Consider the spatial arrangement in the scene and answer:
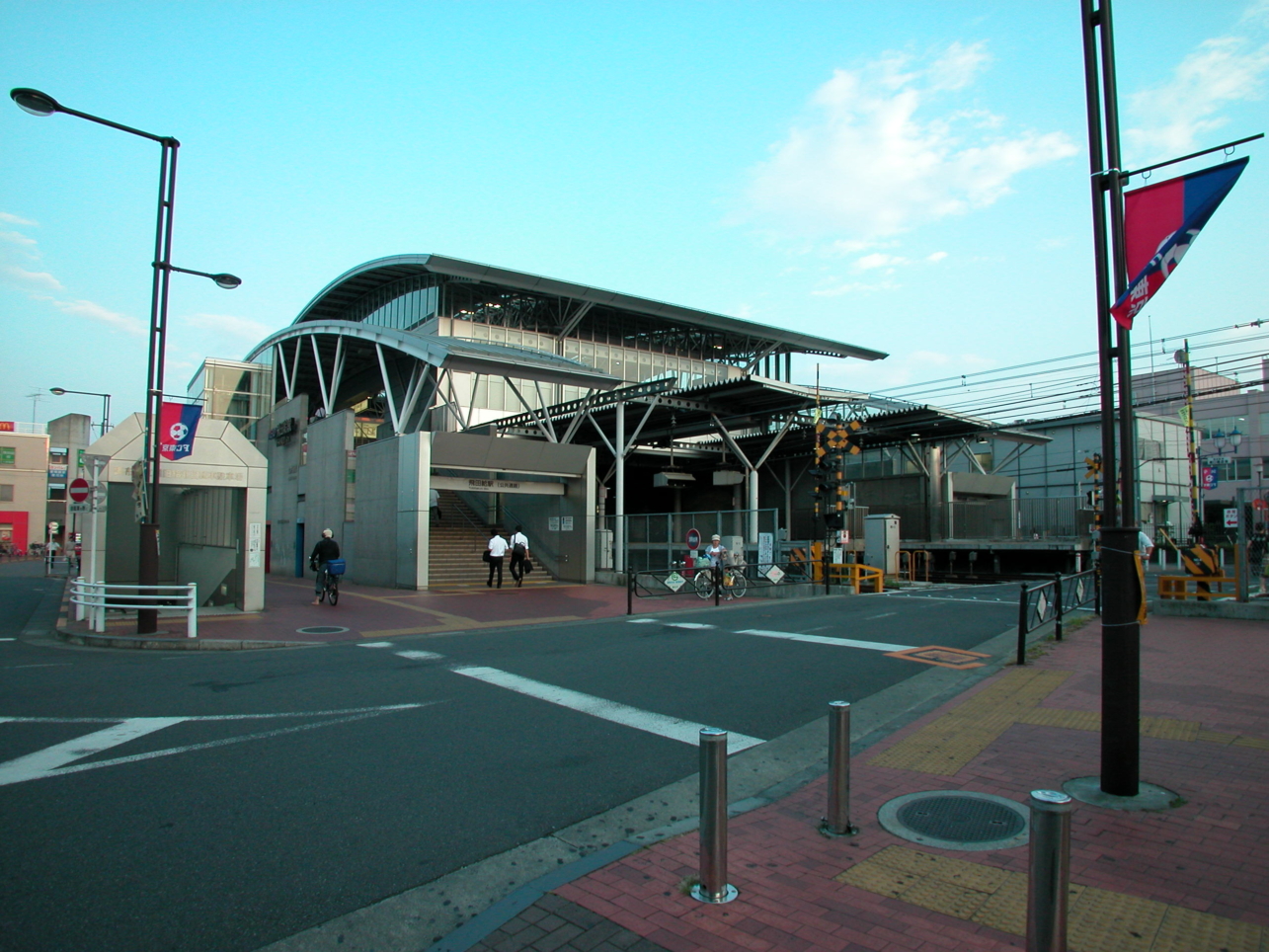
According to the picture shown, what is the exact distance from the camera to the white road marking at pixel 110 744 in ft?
19.0

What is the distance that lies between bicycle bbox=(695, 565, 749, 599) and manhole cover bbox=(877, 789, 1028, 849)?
49.7ft

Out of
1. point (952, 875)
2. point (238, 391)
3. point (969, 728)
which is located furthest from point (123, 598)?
point (238, 391)

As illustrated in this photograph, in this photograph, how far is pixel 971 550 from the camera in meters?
37.2

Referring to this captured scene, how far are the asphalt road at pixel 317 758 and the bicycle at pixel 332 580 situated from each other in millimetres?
6355

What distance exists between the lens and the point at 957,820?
A: 4758 millimetres

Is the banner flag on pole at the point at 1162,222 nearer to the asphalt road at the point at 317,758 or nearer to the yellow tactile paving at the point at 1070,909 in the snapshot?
the yellow tactile paving at the point at 1070,909

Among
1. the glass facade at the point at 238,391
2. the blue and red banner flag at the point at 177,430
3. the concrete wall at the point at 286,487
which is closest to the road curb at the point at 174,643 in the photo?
the blue and red banner flag at the point at 177,430

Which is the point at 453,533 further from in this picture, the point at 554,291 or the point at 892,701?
the point at 892,701

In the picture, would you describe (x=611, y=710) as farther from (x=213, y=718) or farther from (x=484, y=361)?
(x=484, y=361)

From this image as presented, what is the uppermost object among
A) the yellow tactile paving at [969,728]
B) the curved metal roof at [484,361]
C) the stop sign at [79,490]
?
the curved metal roof at [484,361]

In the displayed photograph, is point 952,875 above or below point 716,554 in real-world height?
below

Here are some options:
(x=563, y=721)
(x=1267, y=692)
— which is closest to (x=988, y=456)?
(x=1267, y=692)

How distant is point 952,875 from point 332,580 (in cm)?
1691

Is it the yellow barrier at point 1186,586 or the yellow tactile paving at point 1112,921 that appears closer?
the yellow tactile paving at point 1112,921
